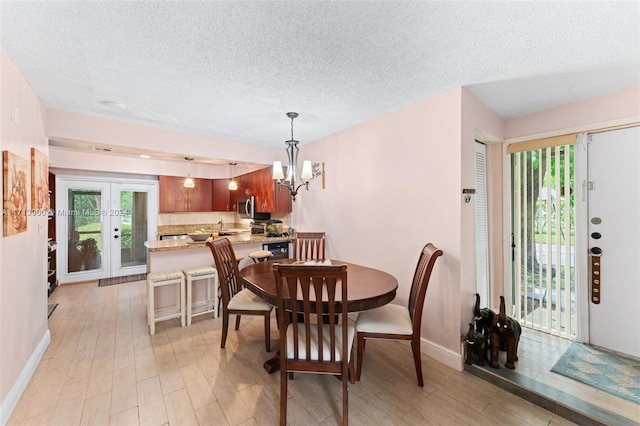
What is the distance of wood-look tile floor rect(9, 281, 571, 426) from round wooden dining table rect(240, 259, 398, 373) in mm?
361

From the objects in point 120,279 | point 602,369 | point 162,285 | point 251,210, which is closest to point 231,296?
point 162,285

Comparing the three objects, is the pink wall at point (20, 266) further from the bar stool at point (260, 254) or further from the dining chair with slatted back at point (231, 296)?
the bar stool at point (260, 254)

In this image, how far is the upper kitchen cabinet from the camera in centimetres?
564

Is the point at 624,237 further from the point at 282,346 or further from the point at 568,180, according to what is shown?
the point at 282,346

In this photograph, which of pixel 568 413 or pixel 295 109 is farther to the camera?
pixel 295 109

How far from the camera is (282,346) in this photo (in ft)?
5.41

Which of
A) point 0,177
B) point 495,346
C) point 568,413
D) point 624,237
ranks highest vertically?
point 0,177

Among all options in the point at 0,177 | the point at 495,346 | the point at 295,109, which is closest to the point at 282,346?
the point at 495,346

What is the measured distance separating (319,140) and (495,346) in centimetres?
317

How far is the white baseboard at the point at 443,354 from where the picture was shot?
228cm

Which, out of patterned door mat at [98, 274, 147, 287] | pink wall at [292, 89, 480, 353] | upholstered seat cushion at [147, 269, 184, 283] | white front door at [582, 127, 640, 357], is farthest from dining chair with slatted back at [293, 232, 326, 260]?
patterned door mat at [98, 274, 147, 287]

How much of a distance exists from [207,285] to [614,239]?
436 cm

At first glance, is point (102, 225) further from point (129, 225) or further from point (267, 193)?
point (267, 193)

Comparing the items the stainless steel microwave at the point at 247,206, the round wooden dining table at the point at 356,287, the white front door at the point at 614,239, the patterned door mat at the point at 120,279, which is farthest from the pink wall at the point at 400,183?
the patterned door mat at the point at 120,279
